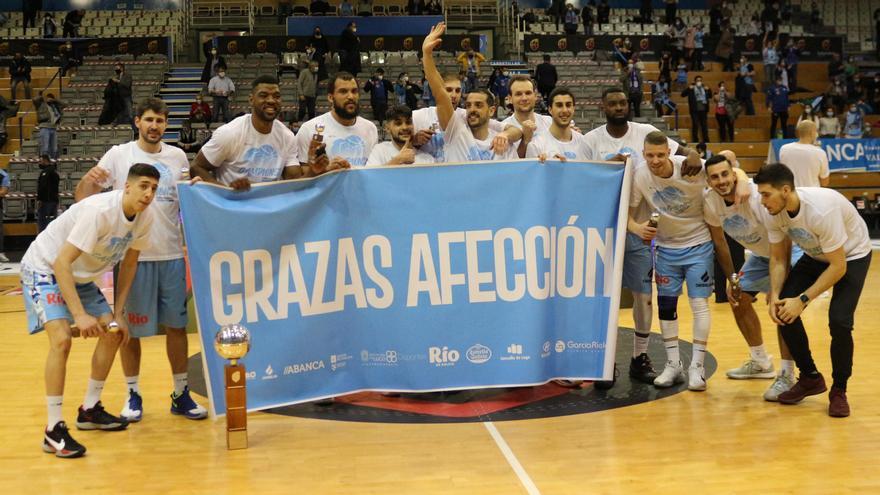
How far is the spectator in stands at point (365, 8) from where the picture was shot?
2817 cm

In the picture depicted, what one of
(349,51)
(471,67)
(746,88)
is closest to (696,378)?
(471,67)

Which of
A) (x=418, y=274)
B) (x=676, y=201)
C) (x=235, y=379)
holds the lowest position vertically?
(x=235, y=379)

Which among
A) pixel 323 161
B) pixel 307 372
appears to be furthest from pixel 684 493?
pixel 323 161

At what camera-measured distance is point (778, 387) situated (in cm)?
645

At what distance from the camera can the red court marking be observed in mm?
6230

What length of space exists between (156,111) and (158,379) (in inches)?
92.9

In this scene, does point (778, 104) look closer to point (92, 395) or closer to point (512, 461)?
point (512, 461)

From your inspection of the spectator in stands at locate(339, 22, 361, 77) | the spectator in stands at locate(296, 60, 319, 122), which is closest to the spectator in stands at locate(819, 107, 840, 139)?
the spectator in stands at locate(339, 22, 361, 77)

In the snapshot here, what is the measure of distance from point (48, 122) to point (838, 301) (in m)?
18.1

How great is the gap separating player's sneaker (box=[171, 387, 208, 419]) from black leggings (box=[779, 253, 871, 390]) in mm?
3940

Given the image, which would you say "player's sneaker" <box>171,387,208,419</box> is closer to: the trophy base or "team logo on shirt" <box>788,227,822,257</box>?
the trophy base

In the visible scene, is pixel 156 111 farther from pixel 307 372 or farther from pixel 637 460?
pixel 637 460

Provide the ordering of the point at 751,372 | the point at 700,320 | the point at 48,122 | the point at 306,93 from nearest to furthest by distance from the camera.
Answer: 1. the point at 700,320
2. the point at 751,372
3. the point at 48,122
4. the point at 306,93

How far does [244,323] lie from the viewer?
5820 mm
